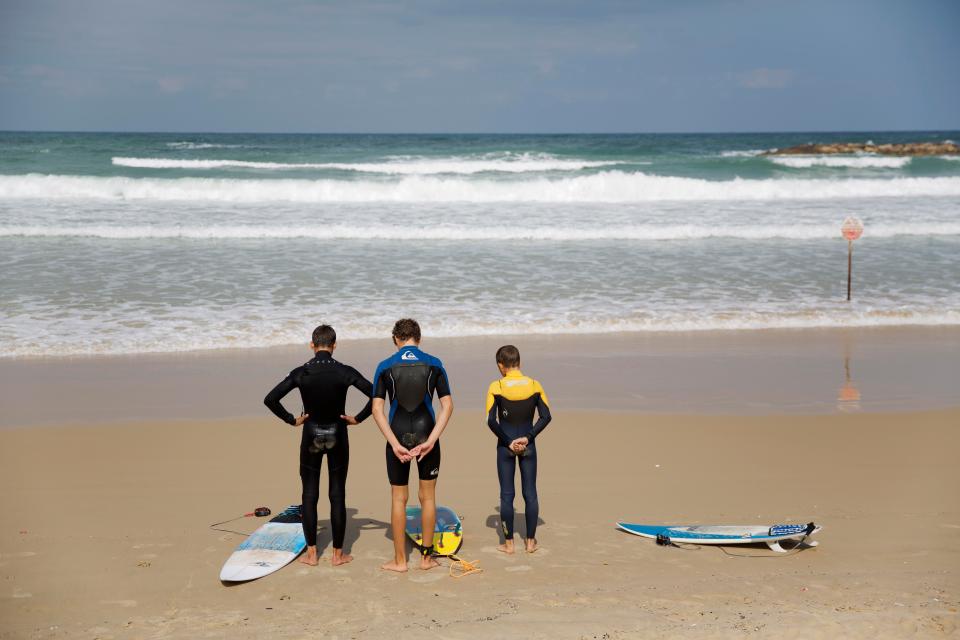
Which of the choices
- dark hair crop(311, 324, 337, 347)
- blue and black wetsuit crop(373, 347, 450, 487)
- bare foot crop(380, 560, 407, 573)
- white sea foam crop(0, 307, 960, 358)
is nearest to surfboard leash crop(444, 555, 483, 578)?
bare foot crop(380, 560, 407, 573)

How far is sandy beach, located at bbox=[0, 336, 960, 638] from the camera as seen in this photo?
13.9 feet

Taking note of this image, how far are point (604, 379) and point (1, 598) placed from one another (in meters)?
5.99

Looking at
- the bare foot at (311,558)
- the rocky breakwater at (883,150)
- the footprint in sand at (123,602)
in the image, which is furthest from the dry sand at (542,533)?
the rocky breakwater at (883,150)

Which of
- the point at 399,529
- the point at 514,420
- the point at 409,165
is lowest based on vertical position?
the point at 399,529

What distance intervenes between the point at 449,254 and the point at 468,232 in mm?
Result: 3341

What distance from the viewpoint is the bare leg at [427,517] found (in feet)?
16.1

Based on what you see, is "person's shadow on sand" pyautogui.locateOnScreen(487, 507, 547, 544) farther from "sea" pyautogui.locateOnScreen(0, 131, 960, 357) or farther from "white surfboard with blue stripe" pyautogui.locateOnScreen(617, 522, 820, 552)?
"sea" pyautogui.locateOnScreen(0, 131, 960, 357)

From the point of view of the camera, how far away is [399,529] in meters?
4.86

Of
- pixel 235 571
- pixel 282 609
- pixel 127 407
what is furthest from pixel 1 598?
pixel 127 407

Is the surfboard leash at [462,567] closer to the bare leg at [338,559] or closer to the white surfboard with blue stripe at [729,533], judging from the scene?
the bare leg at [338,559]

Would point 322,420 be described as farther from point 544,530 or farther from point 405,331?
point 544,530

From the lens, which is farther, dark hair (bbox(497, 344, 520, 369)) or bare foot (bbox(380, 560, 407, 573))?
dark hair (bbox(497, 344, 520, 369))

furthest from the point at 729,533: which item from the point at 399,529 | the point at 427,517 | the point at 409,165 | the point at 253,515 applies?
the point at 409,165

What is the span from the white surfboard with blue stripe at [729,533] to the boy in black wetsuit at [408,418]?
4.39 ft
